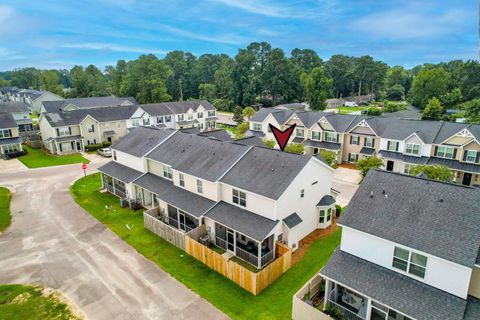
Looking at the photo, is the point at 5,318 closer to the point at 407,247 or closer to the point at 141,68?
the point at 407,247

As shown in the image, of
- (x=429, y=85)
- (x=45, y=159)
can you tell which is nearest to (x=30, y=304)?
(x=45, y=159)

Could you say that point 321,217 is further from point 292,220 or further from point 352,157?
point 352,157

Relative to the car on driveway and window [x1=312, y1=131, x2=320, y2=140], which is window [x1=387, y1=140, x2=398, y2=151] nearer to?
window [x1=312, y1=131, x2=320, y2=140]

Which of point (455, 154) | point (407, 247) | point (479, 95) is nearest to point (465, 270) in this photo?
point (407, 247)

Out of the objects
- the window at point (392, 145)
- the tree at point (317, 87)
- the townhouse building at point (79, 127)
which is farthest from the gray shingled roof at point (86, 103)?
the window at point (392, 145)

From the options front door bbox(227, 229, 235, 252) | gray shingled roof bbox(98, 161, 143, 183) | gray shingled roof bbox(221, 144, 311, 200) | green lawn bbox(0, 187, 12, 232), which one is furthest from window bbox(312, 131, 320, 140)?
green lawn bbox(0, 187, 12, 232)

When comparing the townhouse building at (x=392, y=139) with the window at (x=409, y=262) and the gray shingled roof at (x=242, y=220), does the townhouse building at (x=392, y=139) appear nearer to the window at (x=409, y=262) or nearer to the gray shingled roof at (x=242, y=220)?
the window at (x=409, y=262)
